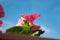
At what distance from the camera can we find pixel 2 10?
4.25ft

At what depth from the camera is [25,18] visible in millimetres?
1386

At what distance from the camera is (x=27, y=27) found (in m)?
1.37

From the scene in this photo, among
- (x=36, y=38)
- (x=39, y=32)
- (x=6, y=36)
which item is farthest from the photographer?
(x=39, y=32)

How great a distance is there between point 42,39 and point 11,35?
23 centimetres

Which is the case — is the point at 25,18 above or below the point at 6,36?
above

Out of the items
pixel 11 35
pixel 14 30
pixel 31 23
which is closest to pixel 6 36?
pixel 11 35

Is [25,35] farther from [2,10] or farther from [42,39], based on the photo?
[2,10]

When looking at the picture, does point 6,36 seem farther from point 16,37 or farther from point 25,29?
point 25,29

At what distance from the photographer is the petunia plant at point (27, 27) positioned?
4.37 ft

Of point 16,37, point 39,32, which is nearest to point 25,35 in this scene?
point 16,37

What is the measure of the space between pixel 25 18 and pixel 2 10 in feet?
0.62

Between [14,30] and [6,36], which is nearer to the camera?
[6,36]

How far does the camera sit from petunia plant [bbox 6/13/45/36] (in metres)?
1.33

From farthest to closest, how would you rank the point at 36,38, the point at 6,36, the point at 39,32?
1. the point at 39,32
2. the point at 36,38
3. the point at 6,36
